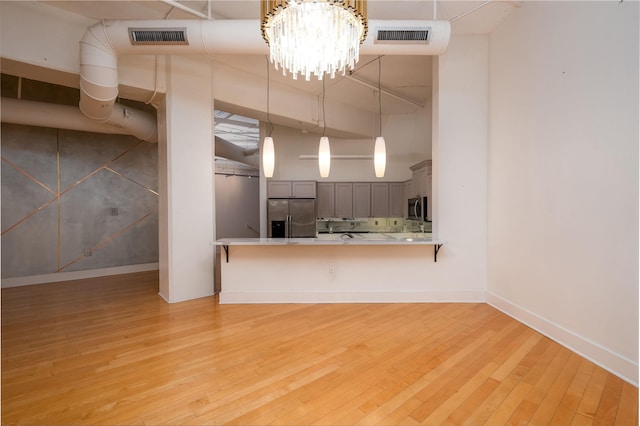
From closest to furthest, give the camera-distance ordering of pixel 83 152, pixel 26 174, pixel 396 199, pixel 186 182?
pixel 186 182 → pixel 26 174 → pixel 83 152 → pixel 396 199

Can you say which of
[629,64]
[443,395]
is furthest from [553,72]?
[443,395]

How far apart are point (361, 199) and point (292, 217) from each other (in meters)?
1.86

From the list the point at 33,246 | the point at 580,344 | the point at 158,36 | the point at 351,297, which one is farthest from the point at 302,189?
the point at 580,344

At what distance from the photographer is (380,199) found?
7.19 meters

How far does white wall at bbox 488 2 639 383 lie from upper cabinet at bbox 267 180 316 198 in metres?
4.29

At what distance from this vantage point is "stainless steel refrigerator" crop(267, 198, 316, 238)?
6.92 meters

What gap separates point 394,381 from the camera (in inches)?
80.7

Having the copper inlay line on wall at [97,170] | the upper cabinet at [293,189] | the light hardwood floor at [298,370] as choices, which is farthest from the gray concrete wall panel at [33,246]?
the upper cabinet at [293,189]

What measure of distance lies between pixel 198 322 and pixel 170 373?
3.39 ft

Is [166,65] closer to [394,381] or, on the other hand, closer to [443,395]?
[394,381]

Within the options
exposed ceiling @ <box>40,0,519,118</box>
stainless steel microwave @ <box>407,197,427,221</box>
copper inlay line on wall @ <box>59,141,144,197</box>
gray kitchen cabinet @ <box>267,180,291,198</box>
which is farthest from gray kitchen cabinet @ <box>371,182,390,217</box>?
copper inlay line on wall @ <box>59,141,144,197</box>

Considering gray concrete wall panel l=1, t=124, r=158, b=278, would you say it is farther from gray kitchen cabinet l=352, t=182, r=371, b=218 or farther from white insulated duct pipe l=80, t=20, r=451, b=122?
gray kitchen cabinet l=352, t=182, r=371, b=218

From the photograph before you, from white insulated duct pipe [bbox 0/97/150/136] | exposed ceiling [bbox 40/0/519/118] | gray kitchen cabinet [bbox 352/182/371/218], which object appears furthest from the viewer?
gray kitchen cabinet [bbox 352/182/371/218]

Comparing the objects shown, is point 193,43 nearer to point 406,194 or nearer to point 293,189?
point 293,189
